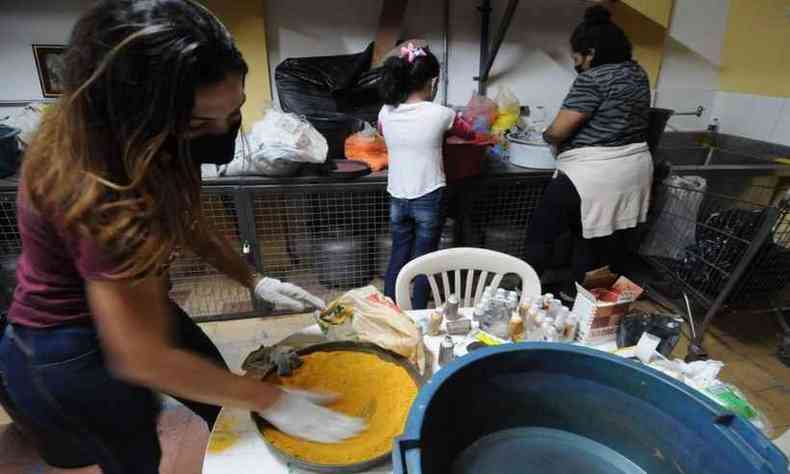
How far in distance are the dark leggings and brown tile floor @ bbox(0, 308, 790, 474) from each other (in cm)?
54

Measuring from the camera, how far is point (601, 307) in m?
0.96

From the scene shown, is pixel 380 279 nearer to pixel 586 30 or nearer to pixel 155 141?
pixel 586 30

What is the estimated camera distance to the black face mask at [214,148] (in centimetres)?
72

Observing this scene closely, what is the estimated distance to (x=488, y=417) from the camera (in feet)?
2.25

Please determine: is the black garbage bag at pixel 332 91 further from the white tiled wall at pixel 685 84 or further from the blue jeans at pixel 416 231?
the white tiled wall at pixel 685 84

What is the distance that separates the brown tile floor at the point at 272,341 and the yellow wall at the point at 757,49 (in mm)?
1411

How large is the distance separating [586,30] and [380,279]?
1503 mm

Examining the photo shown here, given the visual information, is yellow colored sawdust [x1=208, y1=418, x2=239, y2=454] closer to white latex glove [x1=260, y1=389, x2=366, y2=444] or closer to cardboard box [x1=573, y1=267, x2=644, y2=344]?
white latex glove [x1=260, y1=389, x2=366, y2=444]

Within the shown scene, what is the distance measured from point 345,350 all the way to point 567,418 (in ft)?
1.46

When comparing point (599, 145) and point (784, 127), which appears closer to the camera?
point (599, 145)

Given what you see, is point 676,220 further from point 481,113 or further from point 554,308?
point 554,308

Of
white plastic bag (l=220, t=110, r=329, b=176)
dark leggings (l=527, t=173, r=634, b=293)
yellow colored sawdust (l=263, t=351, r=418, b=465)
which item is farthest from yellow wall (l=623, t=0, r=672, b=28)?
yellow colored sawdust (l=263, t=351, r=418, b=465)

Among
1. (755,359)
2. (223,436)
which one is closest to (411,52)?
(223,436)

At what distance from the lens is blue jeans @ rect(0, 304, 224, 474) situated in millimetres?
740
